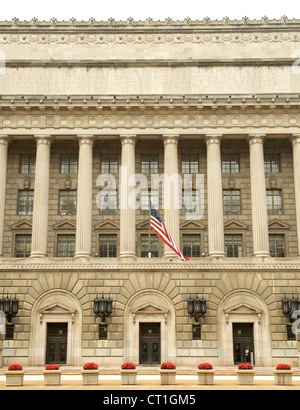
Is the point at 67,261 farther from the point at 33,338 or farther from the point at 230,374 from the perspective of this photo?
the point at 230,374

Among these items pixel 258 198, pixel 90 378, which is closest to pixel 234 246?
pixel 258 198

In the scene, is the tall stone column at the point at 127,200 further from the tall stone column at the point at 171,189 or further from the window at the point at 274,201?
the window at the point at 274,201

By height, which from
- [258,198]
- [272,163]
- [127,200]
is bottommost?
[127,200]

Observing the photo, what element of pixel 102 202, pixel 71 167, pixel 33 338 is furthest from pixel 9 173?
pixel 33 338

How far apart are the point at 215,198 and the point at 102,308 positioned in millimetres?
12859

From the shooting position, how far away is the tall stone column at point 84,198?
45.6 meters

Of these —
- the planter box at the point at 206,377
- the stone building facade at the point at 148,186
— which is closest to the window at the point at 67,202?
the stone building facade at the point at 148,186

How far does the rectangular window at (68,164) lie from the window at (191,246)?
37.9 feet

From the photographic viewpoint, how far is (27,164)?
165 feet

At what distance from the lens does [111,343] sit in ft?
142

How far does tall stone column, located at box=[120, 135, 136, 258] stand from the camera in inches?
1794

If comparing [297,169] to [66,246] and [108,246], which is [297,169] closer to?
[108,246]

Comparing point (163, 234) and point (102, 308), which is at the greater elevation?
point (163, 234)

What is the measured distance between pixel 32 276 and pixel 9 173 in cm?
1046
